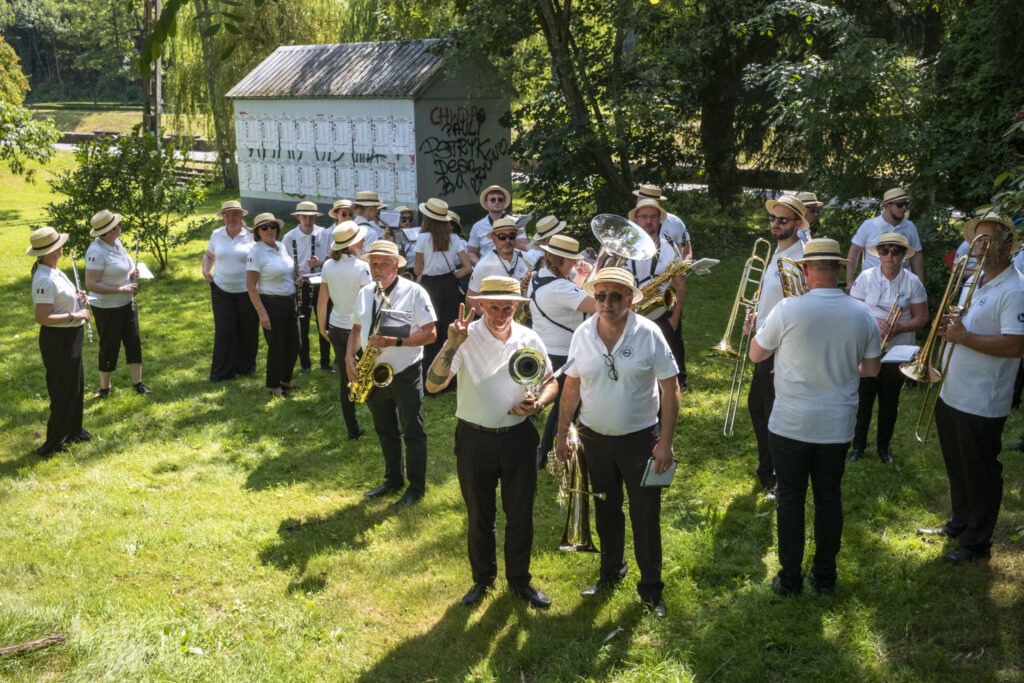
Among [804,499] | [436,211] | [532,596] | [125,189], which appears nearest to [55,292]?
[436,211]

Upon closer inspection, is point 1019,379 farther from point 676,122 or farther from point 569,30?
point 569,30

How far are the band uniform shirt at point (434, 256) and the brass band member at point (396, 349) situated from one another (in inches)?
99.9

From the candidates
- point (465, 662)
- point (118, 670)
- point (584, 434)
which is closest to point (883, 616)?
point (584, 434)

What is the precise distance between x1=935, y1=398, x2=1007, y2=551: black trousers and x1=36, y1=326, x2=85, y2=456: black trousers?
7157 millimetres

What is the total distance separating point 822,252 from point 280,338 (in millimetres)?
6369

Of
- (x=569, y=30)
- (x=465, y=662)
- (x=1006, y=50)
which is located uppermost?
(x=569, y=30)

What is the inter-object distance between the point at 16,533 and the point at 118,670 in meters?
2.50

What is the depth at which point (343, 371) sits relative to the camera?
8.50 metres

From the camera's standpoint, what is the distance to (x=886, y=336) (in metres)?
7.30

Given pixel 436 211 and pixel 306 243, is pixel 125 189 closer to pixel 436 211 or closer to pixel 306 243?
pixel 306 243

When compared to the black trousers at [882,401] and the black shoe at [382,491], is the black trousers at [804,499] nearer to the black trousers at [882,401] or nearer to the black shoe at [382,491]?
the black trousers at [882,401]

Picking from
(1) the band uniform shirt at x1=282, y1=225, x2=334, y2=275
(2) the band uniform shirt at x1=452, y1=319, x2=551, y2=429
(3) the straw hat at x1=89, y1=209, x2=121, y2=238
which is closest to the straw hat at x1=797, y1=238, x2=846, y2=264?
(2) the band uniform shirt at x1=452, y1=319, x2=551, y2=429

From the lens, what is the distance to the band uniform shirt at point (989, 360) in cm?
574

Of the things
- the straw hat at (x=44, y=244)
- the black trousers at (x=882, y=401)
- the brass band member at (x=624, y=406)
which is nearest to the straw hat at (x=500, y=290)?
the brass band member at (x=624, y=406)
